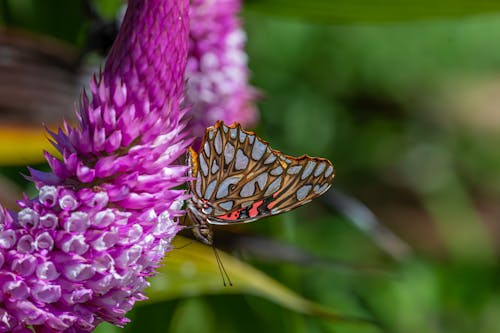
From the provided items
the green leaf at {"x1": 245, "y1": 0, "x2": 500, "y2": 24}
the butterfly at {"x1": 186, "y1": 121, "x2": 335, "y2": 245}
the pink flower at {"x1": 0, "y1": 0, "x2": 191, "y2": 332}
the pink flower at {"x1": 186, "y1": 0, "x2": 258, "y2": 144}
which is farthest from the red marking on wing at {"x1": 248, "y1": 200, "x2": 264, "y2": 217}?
the green leaf at {"x1": 245, "y1": 0, "x2": 500, "y2": 24}

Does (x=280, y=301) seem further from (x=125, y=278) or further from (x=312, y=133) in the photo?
(x=312, y=133)

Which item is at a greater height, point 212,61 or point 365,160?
point 212,61

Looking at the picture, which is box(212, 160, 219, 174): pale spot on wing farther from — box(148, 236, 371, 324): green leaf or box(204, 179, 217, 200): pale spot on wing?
box(148, 236, 371, 324): green leaf

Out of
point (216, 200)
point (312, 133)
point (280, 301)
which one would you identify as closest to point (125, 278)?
point (216, 200)

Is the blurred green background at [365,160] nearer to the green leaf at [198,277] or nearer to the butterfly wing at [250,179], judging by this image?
the green leaf at [198,277]

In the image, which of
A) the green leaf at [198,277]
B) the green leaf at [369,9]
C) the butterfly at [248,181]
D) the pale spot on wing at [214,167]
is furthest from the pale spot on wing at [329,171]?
the green leaf at [369,9]

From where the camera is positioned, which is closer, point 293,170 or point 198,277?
point 293,170

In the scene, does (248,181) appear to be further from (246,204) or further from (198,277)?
(198,277)

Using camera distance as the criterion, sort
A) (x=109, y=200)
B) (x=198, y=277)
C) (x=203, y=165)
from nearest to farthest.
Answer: (x=109, y=200) < (x=203, y=165) < (x=198, y=277)

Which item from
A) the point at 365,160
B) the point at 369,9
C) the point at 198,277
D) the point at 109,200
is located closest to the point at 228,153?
the point at 109,200
